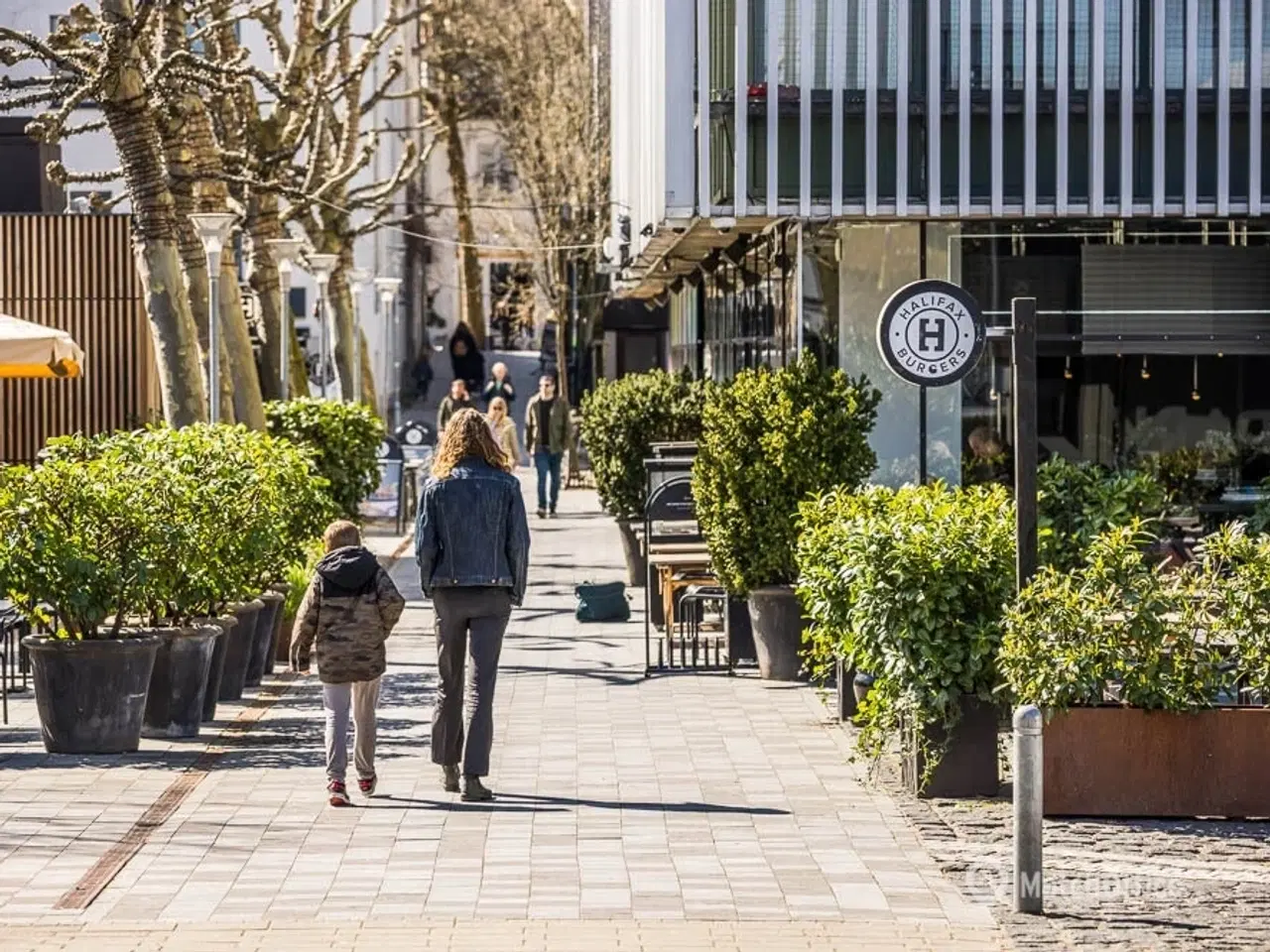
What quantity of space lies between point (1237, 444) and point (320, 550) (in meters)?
7.59

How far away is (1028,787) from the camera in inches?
343

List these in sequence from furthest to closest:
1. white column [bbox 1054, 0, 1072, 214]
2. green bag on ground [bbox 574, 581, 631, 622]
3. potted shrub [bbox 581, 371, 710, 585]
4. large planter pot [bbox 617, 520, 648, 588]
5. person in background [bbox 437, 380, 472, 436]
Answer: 1. person in background [bbox 437, 380, 472, 436]
2. potted shrub [bbox 581, 371, 710, 585]
3. large planter pot [bbox 617, 520, 648, 588]
4. green bag on ground [bbox 574, 581, 631, 622]
5. white column [bbox 1054, 0, 1072, 214]

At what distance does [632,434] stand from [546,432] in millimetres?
8632

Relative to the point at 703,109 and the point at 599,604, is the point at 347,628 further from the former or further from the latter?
the point at 599,604

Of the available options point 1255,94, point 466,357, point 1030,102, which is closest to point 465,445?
point 1030,102

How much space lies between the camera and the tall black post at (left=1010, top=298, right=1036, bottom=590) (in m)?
11.0

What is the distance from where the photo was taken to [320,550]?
1886 cm

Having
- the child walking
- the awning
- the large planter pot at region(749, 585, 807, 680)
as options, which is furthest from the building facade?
the child walking

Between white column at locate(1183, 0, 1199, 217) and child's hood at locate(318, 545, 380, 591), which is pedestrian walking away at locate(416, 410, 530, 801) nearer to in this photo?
child's hood at locate(318, 545, 380, 591)

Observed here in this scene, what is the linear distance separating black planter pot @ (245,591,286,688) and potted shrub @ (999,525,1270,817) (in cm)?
659

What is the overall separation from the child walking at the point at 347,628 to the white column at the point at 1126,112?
32.7 feet

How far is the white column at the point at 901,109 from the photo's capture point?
19422 millimetres

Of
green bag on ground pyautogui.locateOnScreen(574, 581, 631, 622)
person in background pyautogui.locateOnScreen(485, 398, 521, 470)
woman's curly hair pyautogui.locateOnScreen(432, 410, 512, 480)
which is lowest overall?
green bag on ground pyautogui.locateOnScreen(574, 581, 631, 622)

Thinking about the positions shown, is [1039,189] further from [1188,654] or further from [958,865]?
[958,865]
